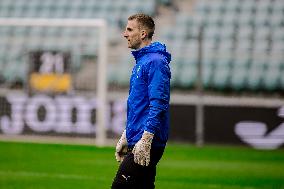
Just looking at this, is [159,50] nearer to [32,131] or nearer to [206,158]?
[206,158]

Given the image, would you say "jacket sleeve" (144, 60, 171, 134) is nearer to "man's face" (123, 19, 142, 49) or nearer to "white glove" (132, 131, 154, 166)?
"white glove" (132, 131, 154, 166)

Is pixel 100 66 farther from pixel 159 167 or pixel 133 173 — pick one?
pixel 133 173

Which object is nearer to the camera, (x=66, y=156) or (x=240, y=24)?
(x=66, y=156)

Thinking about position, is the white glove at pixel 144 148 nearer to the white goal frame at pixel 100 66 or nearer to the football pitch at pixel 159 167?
the football pitch at pixel 159 167

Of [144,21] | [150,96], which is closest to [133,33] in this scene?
[144,21]

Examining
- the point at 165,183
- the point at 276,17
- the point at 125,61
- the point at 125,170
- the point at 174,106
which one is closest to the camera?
the point at 125,170

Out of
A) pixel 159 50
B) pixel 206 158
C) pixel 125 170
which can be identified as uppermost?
pixel 159 50

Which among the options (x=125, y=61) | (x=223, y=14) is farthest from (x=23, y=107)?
(x=223, y=14)

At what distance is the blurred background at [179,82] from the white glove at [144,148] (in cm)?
1010

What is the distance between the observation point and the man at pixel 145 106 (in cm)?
530

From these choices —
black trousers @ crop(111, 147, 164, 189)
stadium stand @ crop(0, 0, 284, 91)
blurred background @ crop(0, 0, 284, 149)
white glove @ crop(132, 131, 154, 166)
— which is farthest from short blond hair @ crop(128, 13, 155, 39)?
stadium stand @ crop(0, 0, 284, 91)

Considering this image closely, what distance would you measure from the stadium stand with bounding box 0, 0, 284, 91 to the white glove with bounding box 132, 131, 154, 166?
10.7 m

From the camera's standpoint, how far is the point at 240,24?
60.2 feet

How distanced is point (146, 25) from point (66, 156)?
27.4 feet
